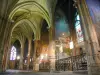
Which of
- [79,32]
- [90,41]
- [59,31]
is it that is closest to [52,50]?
[59,31]

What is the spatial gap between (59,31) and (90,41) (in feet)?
23.6

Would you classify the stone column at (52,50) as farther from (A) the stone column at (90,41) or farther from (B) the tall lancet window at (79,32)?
(A) the stone column at (90,41)

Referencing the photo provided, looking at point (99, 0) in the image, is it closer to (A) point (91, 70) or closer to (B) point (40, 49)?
(A) point (91, 70)

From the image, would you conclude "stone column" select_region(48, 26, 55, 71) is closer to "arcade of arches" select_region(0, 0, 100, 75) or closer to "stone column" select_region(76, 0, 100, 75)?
"arcade of arches" select_region(0, 0, 100, 75)

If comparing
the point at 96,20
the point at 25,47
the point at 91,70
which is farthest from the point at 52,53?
the point at 25,47

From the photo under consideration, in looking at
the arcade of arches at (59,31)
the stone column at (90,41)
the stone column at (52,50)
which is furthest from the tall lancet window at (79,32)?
the stone column at (90,41)

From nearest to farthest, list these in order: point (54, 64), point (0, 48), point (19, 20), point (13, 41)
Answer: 1. point (0, 48)
2. point (54, 64)
3. point (19, 20)
4. point (13, 41)

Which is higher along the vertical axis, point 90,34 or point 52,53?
point 90,34

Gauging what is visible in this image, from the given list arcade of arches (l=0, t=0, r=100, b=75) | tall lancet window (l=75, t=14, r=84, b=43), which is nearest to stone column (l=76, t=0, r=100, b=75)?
arcade of arches (l=0, t=0, r=100, b=75)

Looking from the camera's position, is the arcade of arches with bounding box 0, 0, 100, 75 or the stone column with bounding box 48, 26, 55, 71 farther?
the stone column with bounding box 48, 26, 55, 71

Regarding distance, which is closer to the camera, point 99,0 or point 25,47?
point 99,0

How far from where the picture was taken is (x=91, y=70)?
16.1 ft

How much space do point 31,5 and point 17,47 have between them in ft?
50.7

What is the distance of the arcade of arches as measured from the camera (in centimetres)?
585
